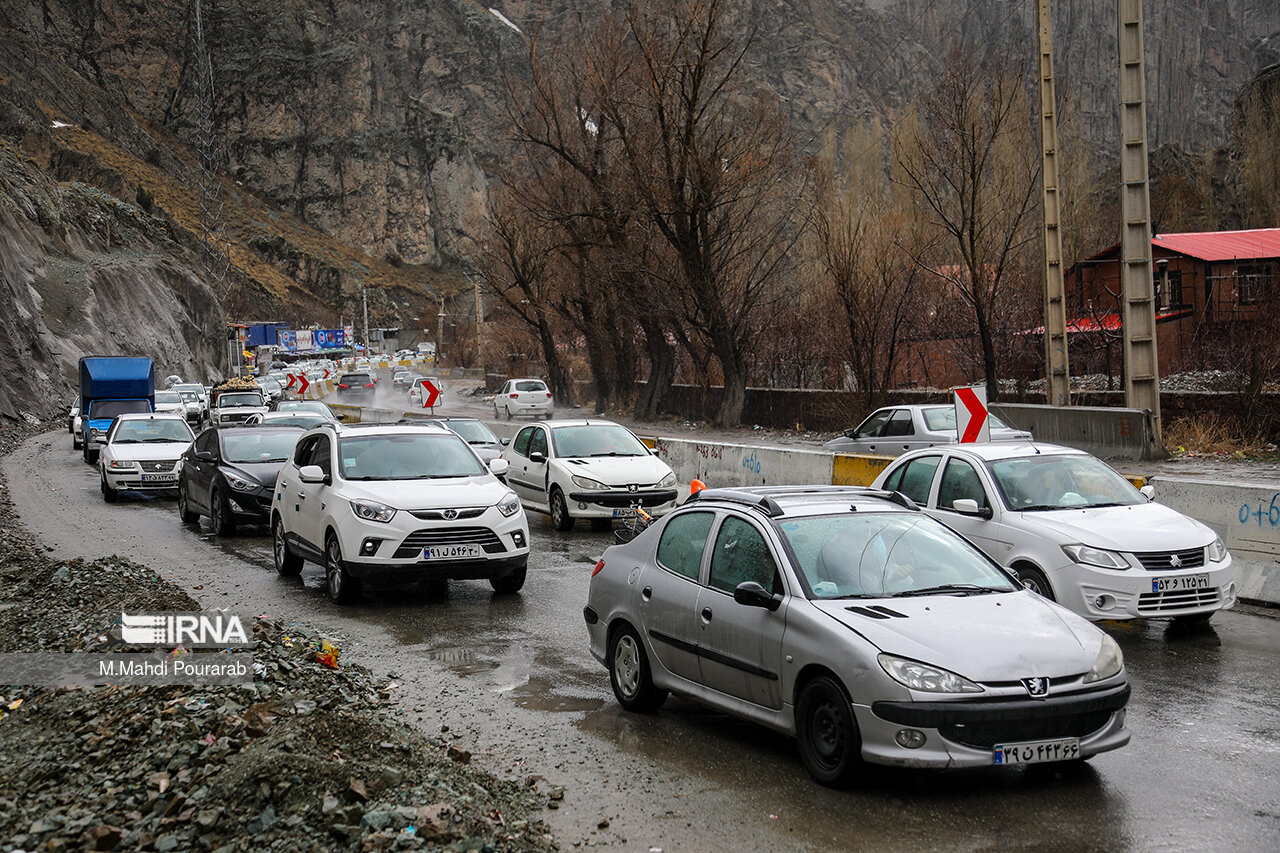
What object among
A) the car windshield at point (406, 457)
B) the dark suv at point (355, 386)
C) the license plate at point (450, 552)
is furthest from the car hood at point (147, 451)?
the dark suv at point (355, 386)

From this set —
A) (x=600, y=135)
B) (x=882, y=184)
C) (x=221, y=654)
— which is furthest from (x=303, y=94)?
(x=221, y=654)

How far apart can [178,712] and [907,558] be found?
13.5 feet

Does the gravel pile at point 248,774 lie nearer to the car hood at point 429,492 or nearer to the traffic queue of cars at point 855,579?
the traffic queue of cars at point 855,579

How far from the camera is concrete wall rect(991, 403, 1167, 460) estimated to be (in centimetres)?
2036

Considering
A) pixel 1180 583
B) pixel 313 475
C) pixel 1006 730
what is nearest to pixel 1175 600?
pixel 1180 583

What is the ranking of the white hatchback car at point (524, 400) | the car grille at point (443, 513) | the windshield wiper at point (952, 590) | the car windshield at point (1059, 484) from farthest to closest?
the white hatchback car at point (524, 400) < the car grille at point (443, 513) < the car windshield at point (1059, 484) < the windshield wiper at point (952, 590)

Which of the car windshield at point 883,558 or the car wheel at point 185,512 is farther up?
the car windshield at point 883,558

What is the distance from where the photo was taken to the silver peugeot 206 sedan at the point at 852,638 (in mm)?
5348

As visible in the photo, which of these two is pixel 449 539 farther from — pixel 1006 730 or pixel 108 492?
pixel 108 492

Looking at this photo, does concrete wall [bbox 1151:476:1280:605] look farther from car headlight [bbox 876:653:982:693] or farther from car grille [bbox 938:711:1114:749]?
car headlight [bbox 876:653:982:693]

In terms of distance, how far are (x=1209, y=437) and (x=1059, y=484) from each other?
1620 cm

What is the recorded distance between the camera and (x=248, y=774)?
498 cm

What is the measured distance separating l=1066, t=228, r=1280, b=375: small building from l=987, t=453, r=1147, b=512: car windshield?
2411 centimetres

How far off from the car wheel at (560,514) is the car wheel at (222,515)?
14.9ft
